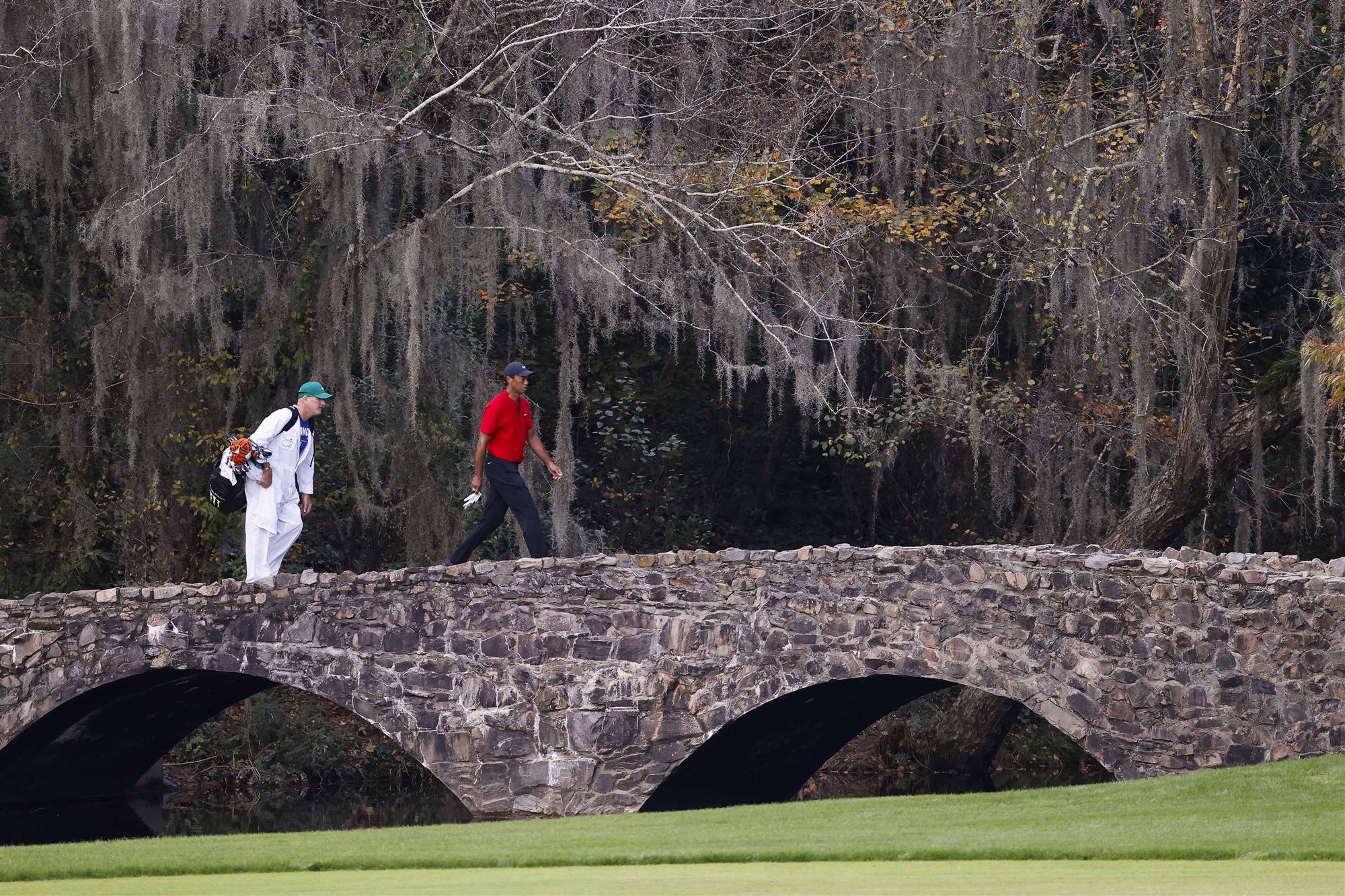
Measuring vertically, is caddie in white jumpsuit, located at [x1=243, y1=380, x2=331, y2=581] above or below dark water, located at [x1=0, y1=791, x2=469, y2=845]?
above

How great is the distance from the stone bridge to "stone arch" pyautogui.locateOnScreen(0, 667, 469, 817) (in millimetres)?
95

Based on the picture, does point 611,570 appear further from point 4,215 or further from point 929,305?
point 4,215

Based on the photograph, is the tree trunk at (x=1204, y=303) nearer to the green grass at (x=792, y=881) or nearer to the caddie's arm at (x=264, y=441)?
the caddie's arm at (x=264, y=441)

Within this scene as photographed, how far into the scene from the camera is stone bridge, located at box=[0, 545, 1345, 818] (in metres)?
12.0

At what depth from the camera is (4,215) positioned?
56.3 feet

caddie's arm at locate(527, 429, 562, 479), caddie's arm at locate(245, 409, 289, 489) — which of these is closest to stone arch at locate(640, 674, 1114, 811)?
caddie's arm at locate(527, 429, 562, 479)

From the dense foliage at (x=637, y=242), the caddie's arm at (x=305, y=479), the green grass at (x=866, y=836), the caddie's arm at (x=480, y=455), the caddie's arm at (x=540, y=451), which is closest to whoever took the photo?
the green grass at (x=866, y=836)

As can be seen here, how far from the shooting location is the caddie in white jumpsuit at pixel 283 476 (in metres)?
12.9

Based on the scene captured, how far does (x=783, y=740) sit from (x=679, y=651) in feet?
9.23

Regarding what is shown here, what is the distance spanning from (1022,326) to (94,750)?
31.0ft

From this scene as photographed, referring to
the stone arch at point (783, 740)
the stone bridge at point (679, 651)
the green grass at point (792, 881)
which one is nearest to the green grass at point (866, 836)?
the green grass at point (792, 881)

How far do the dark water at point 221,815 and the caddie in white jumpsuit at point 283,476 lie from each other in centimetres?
274

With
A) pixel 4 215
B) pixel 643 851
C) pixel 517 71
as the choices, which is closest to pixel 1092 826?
Answer: pixel 643 851

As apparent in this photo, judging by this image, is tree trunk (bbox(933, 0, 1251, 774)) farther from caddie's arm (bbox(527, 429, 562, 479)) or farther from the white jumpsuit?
the white jumpsuit
